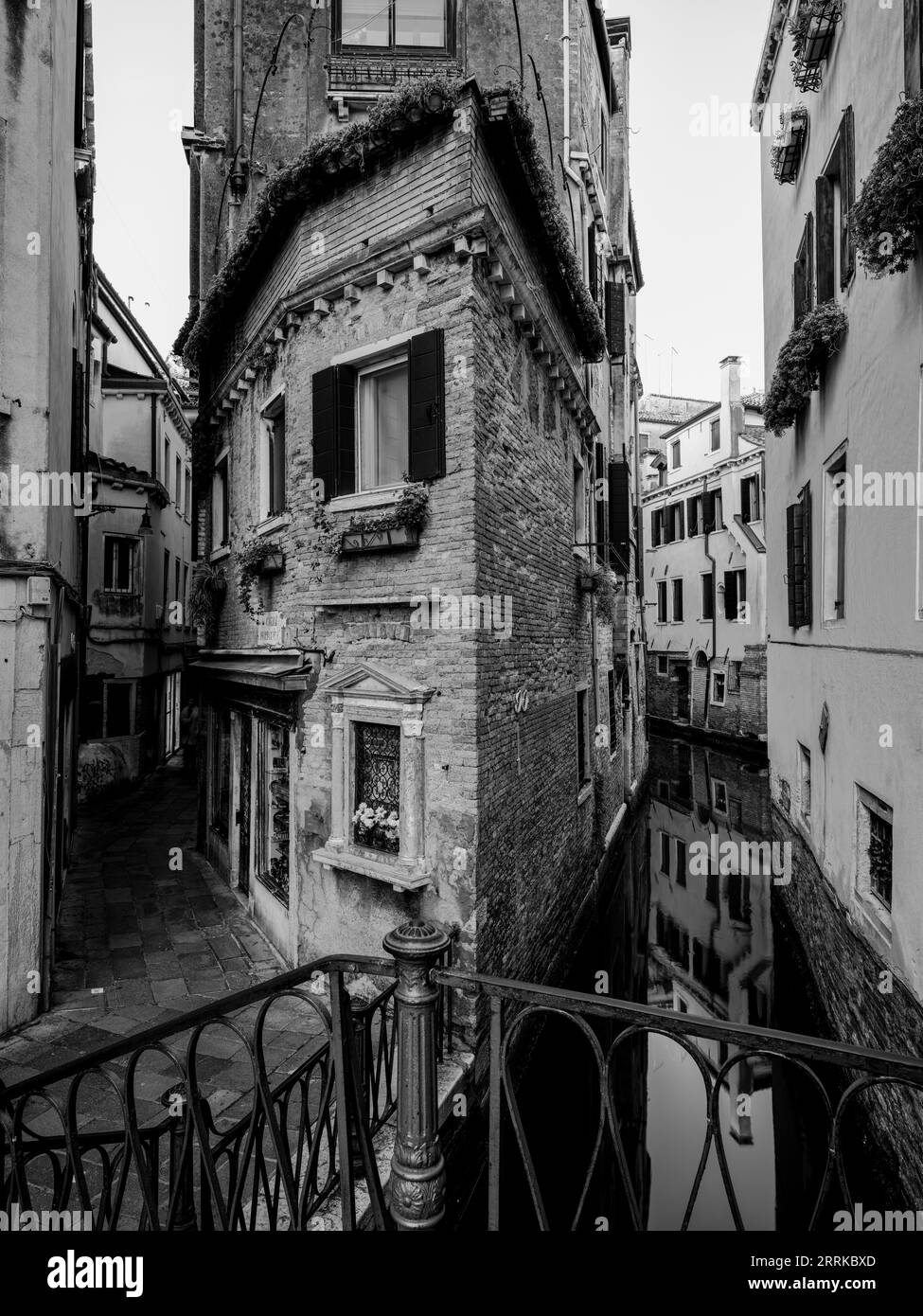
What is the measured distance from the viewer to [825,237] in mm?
7758

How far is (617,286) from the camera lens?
14969 millimetres

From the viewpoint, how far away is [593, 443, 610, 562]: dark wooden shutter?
12.8 metres

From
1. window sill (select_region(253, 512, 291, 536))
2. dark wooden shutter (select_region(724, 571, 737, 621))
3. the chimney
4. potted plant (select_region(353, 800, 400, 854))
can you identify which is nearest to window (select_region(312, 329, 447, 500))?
window sill (select_region(253, 512, 291, 536))

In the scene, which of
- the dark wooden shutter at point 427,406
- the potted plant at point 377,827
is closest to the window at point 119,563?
the potted plant at point 377,827

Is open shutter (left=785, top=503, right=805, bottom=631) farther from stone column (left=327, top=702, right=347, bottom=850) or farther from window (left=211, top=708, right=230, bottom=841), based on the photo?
window (left=211, top=708, right=230, bottom=841)

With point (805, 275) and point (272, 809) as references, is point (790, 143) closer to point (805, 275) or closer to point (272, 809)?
point (805, 275)

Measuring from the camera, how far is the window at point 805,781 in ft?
31.0

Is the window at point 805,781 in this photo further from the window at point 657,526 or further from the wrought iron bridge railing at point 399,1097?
the window at point 657,526

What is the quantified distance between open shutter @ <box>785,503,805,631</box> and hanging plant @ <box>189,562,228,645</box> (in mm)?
7582

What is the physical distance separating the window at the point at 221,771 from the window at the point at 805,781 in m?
7.85
